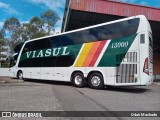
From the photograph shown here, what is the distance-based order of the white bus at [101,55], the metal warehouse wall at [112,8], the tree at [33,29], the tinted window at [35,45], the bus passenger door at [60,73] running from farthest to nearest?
the tree at [33,29] < the tinted window at [35,45] < the metal warehouse wall at [112,8] < the bus passenger door at [60,73] < the white bus at [101,55]

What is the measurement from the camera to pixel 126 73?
39.0 feet

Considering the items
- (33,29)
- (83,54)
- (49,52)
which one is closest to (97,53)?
(83,54)

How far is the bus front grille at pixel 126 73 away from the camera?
11680 millimetres

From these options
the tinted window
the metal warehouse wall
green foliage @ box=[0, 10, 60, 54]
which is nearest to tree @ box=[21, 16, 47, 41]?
green foliage @ box=[0, 10, 60, 54]

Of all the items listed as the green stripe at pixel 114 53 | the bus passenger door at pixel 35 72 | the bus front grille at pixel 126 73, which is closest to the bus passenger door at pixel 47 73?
the bus passenger door at pixel 35 72

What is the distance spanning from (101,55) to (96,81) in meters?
1.51

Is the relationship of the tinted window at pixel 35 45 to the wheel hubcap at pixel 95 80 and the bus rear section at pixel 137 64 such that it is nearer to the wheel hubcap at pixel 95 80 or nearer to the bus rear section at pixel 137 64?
the wheel hubcap at pixel 95 80

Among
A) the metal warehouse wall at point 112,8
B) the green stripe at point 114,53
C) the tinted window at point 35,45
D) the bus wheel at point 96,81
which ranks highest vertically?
the metal warehouse wall at point 112,8

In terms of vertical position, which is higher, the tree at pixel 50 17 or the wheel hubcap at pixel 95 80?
the tree at pixel 50 17

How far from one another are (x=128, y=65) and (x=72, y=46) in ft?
14.2

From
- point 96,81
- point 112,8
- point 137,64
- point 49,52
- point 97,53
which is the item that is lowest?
point 96,81

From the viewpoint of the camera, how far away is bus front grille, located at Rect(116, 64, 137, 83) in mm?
11680

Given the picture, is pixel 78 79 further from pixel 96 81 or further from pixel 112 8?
pixel 112 8

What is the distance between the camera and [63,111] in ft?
22.1
